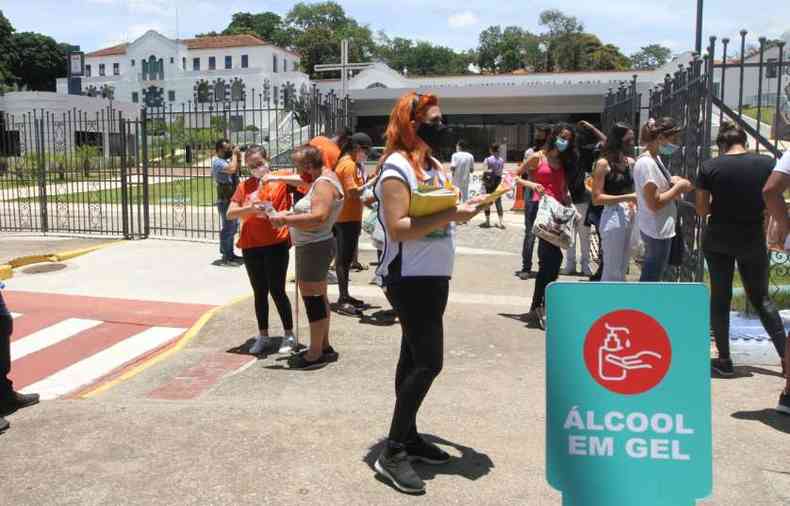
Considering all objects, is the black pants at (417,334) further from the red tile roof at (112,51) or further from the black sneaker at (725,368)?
the red tile roof at (112,51)

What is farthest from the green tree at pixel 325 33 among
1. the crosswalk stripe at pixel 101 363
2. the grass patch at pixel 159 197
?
the crosswalk stripe at pixel 101 363

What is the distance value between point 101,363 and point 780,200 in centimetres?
555

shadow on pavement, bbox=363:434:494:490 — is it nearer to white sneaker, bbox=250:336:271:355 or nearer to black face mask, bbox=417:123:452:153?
black face mask, bbox=417:123:452:153

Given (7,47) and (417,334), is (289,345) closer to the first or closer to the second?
(417,334)

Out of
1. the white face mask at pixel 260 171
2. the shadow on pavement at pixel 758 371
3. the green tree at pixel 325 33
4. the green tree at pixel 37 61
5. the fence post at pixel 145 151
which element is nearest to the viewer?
the shadow on pavement at pixel 758 371

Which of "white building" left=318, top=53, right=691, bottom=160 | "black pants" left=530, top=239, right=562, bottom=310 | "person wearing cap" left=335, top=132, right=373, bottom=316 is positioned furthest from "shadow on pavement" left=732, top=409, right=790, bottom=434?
"white building" left=318, top=53, right=691, bottom=160

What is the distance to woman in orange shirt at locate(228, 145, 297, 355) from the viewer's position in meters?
6.19

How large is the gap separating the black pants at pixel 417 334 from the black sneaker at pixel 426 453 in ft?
0.70

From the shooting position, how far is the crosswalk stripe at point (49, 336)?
22.9ft

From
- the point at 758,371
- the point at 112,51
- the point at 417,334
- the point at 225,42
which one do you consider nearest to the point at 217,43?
the point at 225,42

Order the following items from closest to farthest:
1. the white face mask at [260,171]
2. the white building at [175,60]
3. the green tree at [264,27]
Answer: the white face mask at [260,171] < the white building at [175,60] < the green tree at [264,27]

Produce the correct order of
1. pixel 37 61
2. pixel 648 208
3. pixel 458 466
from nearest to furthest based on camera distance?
pixel 458 466 → pixel 648 208 → pixel 37 61

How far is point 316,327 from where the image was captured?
19.6 feet

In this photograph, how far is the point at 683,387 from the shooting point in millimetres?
2799
